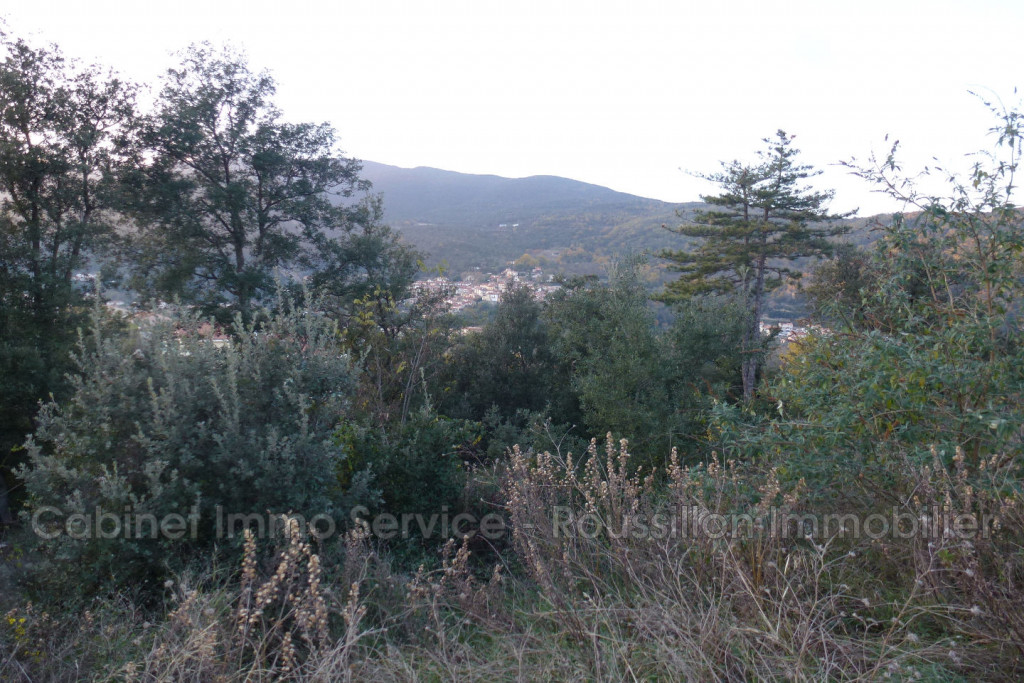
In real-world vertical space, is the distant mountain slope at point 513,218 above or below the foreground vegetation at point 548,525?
above

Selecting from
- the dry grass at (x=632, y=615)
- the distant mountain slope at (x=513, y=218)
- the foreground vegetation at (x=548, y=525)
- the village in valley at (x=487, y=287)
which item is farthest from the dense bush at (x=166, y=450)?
the village in valley at (x=487, y=287)

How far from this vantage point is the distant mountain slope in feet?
112

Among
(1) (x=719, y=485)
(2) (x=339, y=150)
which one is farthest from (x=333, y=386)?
(2) (x=339, y=150)

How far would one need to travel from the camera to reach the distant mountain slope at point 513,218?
34.0 m

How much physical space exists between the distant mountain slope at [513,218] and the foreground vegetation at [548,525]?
892cm

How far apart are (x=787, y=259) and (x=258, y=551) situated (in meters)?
28.2

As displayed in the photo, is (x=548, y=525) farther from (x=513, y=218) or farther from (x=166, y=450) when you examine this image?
(x=513, y=218)

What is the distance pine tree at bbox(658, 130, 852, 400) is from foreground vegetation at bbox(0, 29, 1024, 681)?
22.9 meters

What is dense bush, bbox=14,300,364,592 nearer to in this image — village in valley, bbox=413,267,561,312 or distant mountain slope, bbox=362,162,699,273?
distant mountain slope, bbox=362,162,699,273

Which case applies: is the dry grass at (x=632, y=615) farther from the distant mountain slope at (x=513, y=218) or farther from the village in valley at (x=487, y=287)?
the village in valley at (x=487, y=287)

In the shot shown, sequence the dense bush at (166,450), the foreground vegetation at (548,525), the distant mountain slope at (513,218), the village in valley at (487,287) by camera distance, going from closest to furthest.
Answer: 1. the foreground vegetation at (548,525)
2. the dense bush at (166,450)
3. the village in valley at (487,287)
4. the distant mountain slope at (513,218)

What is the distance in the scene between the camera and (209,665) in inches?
92.2

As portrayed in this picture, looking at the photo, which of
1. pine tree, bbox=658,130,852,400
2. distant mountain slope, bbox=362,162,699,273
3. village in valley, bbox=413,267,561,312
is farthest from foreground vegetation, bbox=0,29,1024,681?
Result: pine tree, bbox=658,130,852,400

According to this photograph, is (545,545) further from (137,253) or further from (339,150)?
(339,150)
